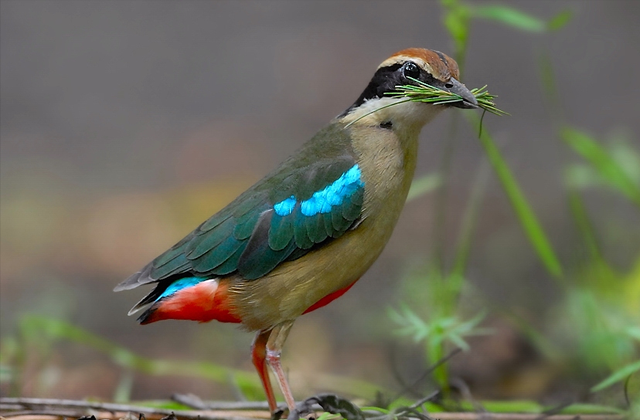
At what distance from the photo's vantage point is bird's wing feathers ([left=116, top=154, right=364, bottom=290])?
12.0 feet

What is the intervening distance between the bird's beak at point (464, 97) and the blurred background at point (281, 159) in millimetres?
1203

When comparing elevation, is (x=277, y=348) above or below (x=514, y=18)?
below

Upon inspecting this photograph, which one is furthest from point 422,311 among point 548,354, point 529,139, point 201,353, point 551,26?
point 529,139

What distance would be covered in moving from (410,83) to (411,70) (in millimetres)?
56

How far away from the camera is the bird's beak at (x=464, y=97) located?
11.3 feet

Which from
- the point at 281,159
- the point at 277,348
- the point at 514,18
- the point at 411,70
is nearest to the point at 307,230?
the point at 277,348

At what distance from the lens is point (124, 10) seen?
479 inches

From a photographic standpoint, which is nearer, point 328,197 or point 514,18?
point 328,197

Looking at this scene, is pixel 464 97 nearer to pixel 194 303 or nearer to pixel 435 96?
pixel 435 96

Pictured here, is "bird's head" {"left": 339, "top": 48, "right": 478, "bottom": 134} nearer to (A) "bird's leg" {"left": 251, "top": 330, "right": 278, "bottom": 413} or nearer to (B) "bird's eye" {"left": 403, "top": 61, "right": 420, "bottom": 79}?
(B) "bird's eye" {"left": 403, "top": 61, "right": 420, "bottom": 79}

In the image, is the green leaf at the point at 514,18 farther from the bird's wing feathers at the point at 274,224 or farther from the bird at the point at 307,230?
the bird's wing feathers at the point at 274,224

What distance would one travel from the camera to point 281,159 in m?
9.80

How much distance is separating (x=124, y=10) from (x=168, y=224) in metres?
4.70

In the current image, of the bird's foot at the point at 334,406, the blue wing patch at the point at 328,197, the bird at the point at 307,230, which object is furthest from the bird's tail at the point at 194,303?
the bird's foot at the point at 334,406
